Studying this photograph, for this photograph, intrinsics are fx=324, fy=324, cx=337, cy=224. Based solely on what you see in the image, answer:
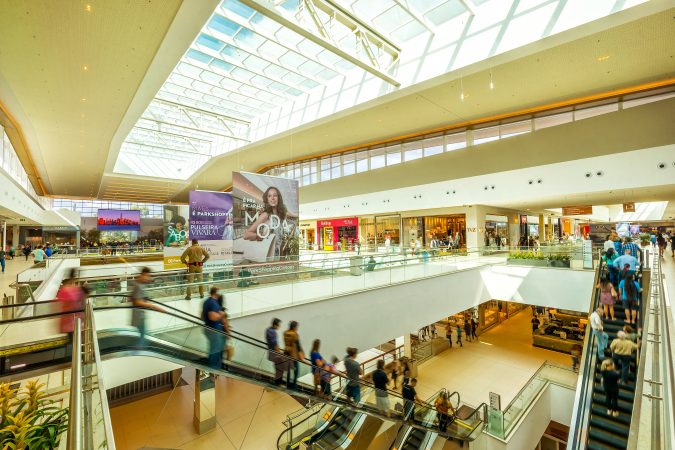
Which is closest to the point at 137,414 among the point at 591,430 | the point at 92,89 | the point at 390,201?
the point at 92,89

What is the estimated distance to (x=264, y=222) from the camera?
10.7 meters

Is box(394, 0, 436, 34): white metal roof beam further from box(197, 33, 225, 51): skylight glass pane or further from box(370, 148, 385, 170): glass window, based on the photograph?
box(370, 148, 385, 170): glass window

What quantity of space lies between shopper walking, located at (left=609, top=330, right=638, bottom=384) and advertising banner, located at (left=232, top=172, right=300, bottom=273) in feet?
24.5

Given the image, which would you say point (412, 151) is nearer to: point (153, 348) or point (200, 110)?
point (200, 110)

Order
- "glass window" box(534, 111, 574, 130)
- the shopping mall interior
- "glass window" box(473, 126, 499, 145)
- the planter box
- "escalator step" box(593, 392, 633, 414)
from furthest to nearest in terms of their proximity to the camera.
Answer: "glass window" box(473, 126, 499, 145) < "glass window" box(534, 111, 574, 130) < the planter box < "escalator step" box(593, 392, 633, 414) < the shopping mall interior

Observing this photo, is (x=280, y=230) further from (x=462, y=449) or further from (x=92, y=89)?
(x=462, y=449)

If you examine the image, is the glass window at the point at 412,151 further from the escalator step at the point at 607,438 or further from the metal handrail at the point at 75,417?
the metal handrail at the point at 75,417

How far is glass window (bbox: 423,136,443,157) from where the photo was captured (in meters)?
19.3

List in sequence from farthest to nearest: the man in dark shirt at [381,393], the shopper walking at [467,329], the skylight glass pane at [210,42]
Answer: the shopper walking at [467,329]
the skylight glass pane at [210,42]
the man in dark shirt at [381,393]

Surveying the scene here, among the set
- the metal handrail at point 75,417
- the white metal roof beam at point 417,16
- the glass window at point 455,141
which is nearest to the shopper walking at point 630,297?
the white metal roof beam at point 417,16

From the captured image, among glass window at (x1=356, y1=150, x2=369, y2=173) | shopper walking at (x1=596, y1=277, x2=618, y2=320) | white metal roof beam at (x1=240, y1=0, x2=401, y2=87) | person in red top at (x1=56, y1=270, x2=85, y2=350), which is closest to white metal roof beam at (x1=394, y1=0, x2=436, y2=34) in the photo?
white metal roof beam at (x1=240, y1=0, x2=401, y2=87)

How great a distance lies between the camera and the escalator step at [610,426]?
Answer: 646 centimetres

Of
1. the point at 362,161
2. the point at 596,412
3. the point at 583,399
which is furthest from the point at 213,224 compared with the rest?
the point at 362,161

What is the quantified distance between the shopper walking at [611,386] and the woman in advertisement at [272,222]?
348 inches
